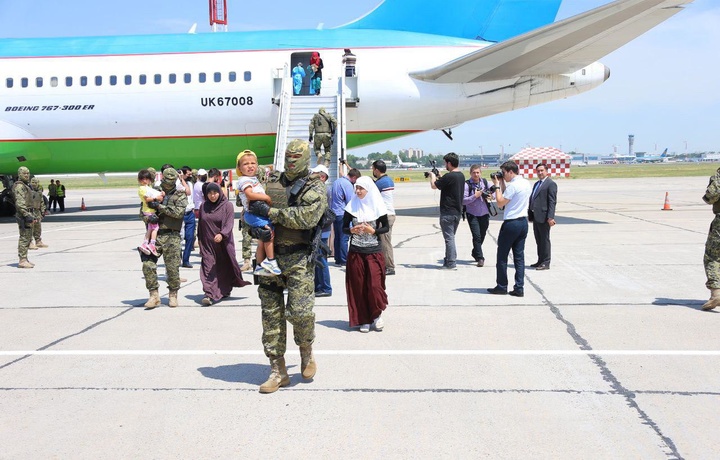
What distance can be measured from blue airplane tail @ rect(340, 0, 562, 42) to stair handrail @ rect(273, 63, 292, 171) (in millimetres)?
4690

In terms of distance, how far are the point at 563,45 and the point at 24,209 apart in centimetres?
1373

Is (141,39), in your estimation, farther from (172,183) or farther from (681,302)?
(681,302)

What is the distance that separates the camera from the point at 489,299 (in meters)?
9.22

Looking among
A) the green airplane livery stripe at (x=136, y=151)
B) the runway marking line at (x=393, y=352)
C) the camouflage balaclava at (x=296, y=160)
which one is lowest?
the runway marking line at (x=393, y=352)

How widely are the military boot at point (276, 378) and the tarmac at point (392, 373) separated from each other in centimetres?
6

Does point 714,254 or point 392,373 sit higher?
point 714,254

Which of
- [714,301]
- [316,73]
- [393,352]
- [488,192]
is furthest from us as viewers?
[316,73]

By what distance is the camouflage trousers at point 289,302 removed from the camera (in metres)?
5.57

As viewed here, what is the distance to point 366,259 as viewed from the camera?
25.0ft

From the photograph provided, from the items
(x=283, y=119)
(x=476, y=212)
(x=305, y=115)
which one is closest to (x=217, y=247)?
(x=476, y=212)

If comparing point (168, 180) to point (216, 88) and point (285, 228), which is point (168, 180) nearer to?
point (285, 228)

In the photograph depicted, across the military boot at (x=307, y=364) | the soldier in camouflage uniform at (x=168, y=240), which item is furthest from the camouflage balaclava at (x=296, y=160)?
the soldier in camouflage uniform at (x=168, y=240)

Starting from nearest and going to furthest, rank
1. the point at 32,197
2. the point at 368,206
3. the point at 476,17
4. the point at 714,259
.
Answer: the point at 368,206, the point at 714,259, the point at 32,197, the point at 476,17

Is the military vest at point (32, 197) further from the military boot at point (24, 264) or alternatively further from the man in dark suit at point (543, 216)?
the man in dark suit at point (543, 216)
